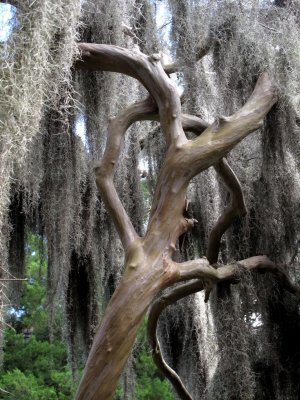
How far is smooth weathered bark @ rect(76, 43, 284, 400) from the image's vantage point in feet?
7.39

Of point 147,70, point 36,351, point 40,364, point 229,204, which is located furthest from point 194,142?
point 36,351

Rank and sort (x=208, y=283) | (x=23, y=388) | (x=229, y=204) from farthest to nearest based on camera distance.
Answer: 1. (x=23, y=388)
2. (x=229, y=204)
3. (x=208, y=283)

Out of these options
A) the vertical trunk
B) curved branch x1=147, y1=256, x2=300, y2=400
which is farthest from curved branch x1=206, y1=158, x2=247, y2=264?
the vertical trunk

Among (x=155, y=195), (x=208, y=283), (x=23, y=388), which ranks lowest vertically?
(x=208, y=283)

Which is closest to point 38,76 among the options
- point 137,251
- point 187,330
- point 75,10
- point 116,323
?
point 75,10

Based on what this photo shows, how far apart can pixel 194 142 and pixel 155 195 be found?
0.90 feet

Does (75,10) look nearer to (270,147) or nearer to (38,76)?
(38,76)

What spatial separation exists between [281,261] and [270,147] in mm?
683

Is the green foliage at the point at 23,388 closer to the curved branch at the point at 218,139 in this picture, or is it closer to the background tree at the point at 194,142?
the background tree at the point at 194,142

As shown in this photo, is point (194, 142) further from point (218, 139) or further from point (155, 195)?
point (155, 195)

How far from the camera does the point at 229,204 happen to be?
336cm

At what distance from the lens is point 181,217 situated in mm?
2561

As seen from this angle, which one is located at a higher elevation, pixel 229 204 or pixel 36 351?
pixel 36 351

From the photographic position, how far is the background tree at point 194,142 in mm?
2564
